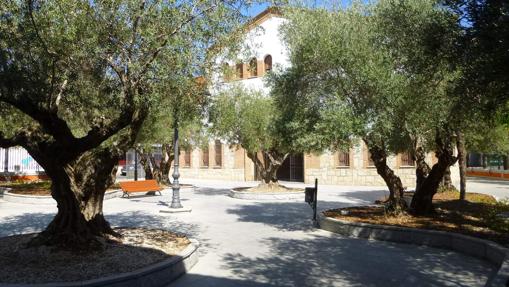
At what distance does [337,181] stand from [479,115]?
2083 centimetres

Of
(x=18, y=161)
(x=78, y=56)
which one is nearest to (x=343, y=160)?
(x=18, y=161)

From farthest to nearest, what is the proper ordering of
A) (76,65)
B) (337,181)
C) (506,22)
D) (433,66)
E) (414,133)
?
(337,181) → (414,133) → (433,66) → (76,65) → (506,22)

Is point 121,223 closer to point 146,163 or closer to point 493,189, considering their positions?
point 146,163

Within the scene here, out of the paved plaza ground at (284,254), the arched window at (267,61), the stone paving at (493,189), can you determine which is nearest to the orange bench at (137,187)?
the paved plaza ground at (284,254)

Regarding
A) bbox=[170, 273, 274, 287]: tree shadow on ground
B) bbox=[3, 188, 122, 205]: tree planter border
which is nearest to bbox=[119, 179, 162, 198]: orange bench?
bbox=[3, 188, 122, 205]: tree planter border

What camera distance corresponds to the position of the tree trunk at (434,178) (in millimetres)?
11773

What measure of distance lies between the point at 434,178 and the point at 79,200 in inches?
344

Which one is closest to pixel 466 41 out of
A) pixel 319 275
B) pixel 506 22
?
pixel 506 22

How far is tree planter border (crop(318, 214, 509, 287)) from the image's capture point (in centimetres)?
820

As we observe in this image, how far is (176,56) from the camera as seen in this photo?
7.37m

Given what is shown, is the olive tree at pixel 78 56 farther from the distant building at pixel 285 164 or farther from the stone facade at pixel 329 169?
the stone facade at pixel 329 169

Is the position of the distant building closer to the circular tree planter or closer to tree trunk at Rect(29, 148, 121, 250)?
the circular tree planter

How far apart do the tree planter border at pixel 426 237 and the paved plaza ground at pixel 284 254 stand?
0.75ft

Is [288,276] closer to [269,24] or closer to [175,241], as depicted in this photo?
[175,241]
